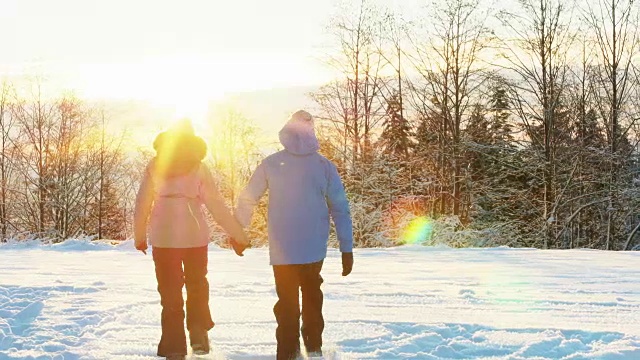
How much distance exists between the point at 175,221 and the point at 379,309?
9.08 ft

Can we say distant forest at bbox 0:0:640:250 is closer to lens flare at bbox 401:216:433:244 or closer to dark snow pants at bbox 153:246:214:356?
lens flare at bbox 401:216:433:244

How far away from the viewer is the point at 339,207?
14.9 ft

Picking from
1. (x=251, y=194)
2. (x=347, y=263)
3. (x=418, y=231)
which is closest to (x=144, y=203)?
(x=251, y=194)

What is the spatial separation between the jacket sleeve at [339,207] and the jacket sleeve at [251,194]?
A: 18.5 inches

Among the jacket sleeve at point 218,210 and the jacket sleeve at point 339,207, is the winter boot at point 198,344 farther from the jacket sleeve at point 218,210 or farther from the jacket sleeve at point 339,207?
the jacket sleeve at point 339,207

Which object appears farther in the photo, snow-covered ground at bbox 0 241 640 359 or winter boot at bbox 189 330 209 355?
snow-covered ground at bbox 0 241 640 359

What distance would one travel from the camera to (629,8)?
764 inches

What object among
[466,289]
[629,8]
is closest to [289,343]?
[466,289]

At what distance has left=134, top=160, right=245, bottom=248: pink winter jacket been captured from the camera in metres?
4.52

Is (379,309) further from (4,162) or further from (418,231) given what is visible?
(4,162)

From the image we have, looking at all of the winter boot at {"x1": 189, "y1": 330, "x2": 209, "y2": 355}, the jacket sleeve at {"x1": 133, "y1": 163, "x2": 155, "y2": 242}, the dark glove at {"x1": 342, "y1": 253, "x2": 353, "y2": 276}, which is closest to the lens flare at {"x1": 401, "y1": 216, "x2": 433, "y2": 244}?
the dark glove at {"x1": 342, "y1": 253, "x2": 353, "y2": 276}

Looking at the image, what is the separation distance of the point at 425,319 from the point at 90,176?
3246 cm

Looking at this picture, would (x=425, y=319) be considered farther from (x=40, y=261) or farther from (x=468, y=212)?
(x=468, y=212)

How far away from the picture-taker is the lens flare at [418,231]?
703 inches
